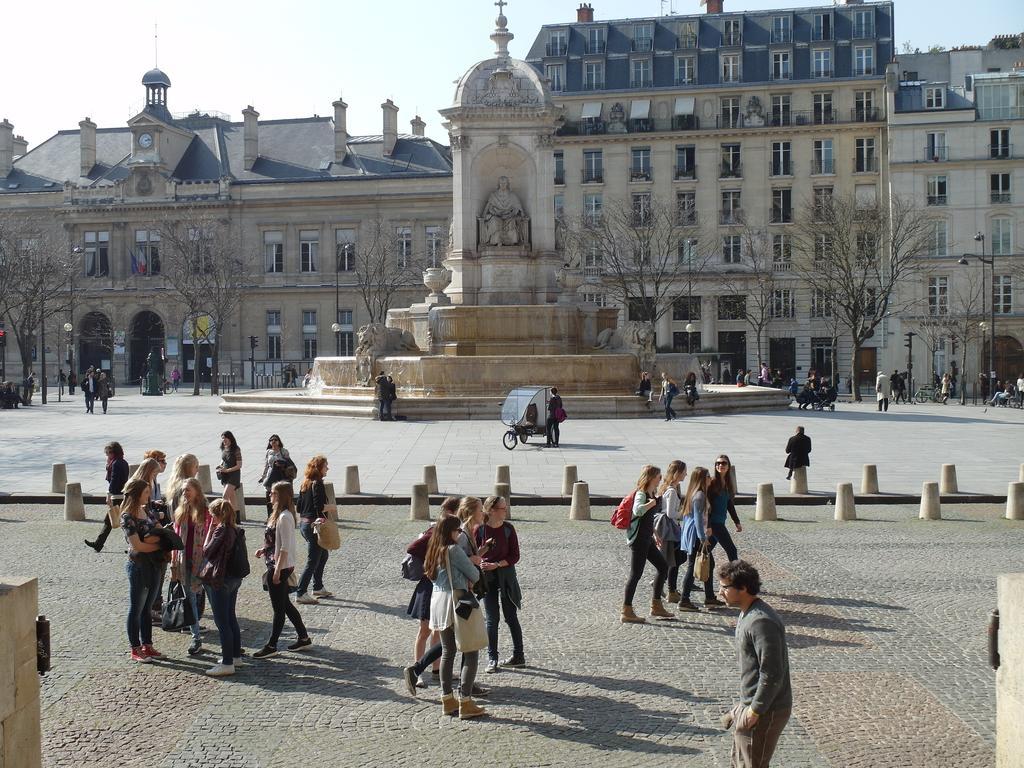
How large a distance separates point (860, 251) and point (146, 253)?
50314 millimetres

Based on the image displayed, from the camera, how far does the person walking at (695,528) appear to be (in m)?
11.4

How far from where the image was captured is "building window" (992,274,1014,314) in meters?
65.8

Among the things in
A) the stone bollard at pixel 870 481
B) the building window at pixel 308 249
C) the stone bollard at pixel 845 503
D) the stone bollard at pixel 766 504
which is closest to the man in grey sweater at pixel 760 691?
the stone bollard at pixel 766 504

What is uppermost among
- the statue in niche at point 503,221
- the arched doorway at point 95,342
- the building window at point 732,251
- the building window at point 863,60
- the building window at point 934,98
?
the building window at point 863,60

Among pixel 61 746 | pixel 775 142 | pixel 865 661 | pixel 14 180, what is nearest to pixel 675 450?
pixel 865 661

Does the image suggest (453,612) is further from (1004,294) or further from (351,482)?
(1004,294)

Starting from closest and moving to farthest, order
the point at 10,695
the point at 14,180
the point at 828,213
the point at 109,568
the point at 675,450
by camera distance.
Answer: the point at 10,695
the point at 109,568
the point at 675,450
the point at 828,213
the point at 14,180

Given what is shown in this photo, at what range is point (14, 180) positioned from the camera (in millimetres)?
88812

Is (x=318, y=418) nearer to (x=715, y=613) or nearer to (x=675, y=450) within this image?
(x=675, y=450)

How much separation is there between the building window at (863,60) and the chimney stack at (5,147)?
61.2 m

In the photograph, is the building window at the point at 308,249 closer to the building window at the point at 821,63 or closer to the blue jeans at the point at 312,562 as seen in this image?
the building window at the point at 821,63

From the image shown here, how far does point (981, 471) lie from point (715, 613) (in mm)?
12687

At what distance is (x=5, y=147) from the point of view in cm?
8900

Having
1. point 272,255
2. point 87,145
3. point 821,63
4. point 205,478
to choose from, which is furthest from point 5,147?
point 205,478
